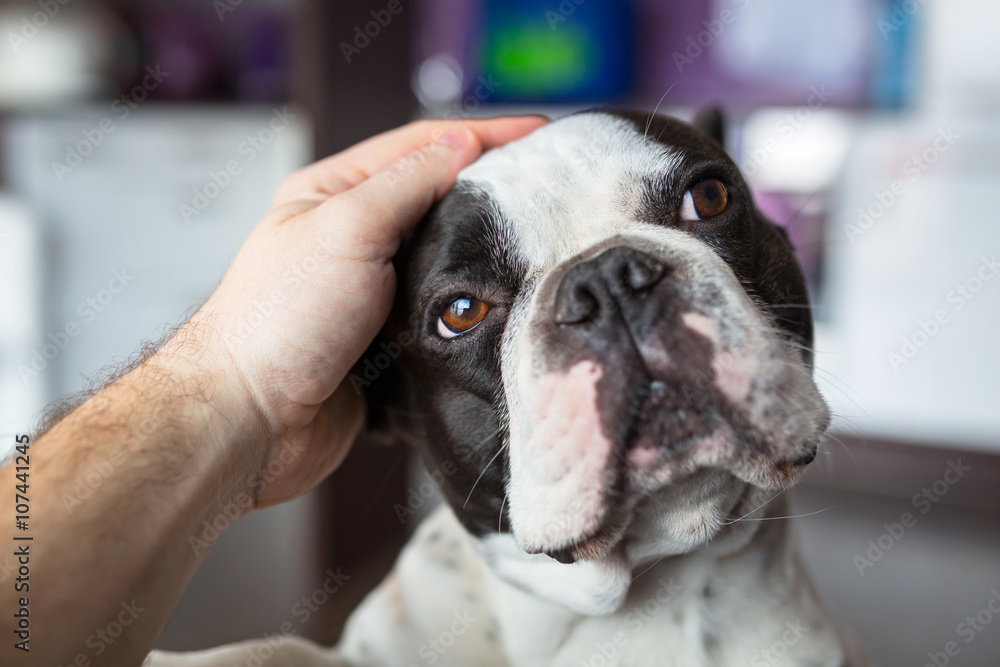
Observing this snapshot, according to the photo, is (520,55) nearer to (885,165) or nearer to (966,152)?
(885,165)

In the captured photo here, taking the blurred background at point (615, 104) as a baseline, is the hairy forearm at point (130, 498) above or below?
above

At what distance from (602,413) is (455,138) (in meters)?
0.67

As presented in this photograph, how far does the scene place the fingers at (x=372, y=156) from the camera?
1443 mm

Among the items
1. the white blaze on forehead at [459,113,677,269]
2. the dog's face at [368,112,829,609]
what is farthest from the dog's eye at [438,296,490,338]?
the white blaze on forehead at [459,113,677,269]

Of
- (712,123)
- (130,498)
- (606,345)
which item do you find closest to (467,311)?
(606,345)

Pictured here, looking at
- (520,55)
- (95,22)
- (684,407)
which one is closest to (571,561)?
(684,407)

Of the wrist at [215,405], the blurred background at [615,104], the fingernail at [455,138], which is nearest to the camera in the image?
the wrist at [215,405]

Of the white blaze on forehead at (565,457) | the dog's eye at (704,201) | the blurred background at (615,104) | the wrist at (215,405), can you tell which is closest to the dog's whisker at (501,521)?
the white blaze on forehead at (565,457)

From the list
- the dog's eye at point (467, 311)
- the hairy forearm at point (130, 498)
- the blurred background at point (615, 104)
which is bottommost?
the blurred background at point (615, 104)

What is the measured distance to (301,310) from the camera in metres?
1.20

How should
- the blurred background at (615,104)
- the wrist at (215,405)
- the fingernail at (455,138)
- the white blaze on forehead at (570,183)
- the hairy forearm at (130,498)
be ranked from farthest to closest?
the blurred background at (615,104)
the fingernail at (455,138)
the white blaze on forehead at (570,183)
the wrist at (215,405)
the hairy forearm at (130,498)

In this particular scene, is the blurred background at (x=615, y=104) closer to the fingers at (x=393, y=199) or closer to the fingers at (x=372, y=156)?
the fingers at (x=372, y=156)

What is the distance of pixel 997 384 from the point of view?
12.6 ft

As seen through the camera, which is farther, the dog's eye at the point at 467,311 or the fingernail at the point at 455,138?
the fingernail at the point at 455,138
